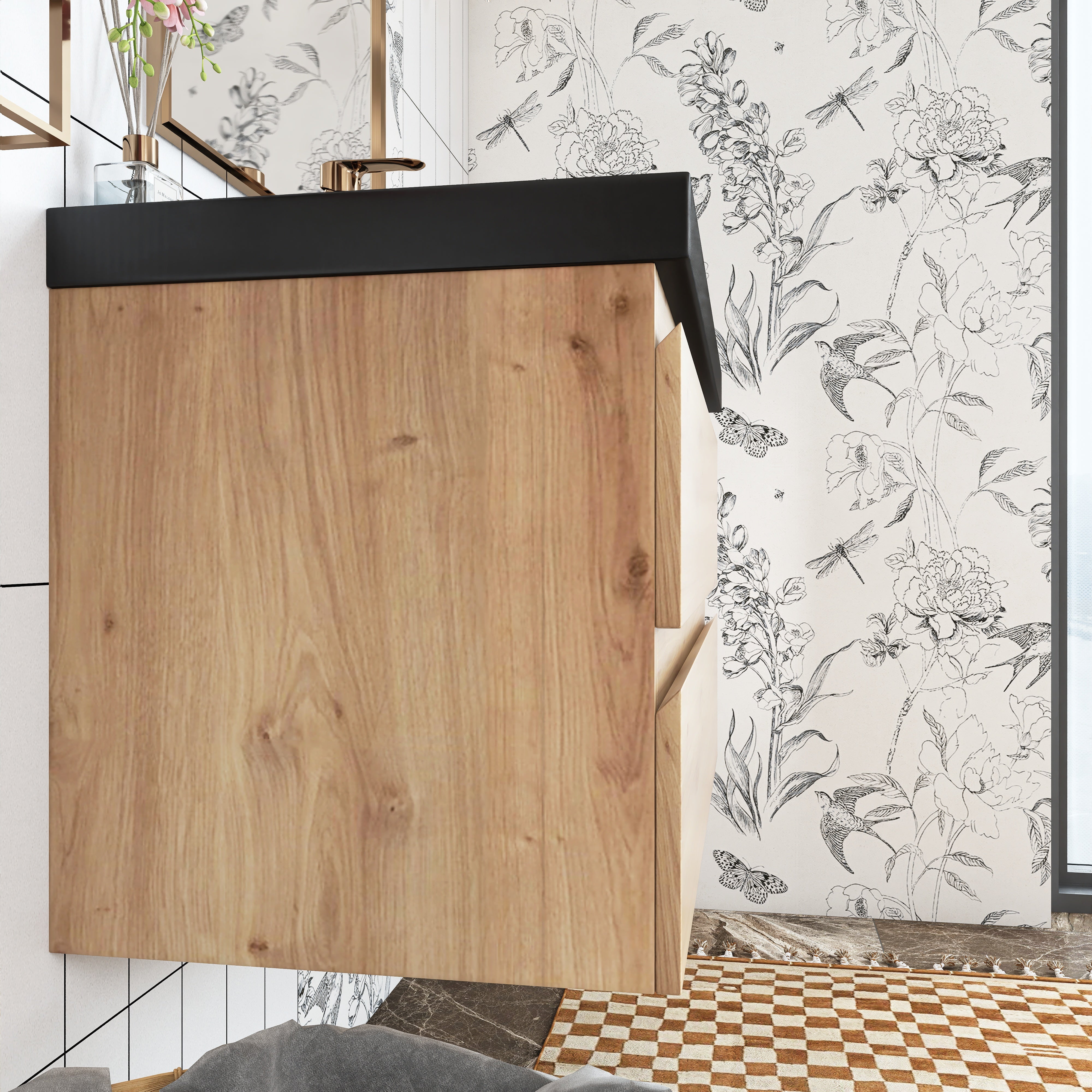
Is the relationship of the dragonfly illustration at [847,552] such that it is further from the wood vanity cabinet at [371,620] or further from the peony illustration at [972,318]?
the wood vanity cabinet at [371,620]

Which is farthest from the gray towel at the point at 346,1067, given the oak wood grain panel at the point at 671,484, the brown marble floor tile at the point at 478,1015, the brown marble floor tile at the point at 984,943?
the brown marble floor tile at the point at 984,943

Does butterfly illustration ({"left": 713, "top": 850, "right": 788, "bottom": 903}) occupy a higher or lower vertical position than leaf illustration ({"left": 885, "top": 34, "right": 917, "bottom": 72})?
lower

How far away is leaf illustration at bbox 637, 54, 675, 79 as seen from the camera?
200cm

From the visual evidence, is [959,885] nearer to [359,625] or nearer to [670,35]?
[359,625]

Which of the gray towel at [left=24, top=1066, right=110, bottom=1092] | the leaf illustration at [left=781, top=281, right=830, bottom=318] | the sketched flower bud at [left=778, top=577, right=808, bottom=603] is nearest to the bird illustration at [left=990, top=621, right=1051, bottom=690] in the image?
the sketched flower bud at [left=778, top=577, right=808, bottom=603]

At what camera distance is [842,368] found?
196 cm

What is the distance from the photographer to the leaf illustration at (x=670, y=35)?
200cm

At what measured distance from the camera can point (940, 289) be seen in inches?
75.6

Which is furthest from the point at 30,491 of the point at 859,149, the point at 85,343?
the point at 859,149

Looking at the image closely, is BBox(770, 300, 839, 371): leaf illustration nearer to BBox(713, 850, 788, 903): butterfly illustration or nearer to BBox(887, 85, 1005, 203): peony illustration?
BBox(887, 85, 1005, 203): peony illustration

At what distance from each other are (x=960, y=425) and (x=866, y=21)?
0.83 meters

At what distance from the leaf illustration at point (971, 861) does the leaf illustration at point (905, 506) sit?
673mm

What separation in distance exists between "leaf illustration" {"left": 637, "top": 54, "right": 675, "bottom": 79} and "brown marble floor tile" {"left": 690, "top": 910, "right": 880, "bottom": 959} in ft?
5.60

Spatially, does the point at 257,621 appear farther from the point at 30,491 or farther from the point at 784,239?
the point at 784,239
